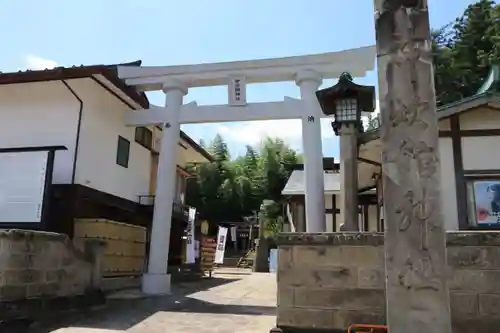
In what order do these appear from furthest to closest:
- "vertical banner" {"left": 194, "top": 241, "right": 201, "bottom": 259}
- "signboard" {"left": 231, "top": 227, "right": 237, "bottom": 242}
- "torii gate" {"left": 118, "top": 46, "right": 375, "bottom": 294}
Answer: "signboard" {"left": 231, "top": 227, "right": 237, "bottom": 242}
"vertical banner" {"left": 194, "top": 241, "right": 201, "bottom": 259}
"torii gate" {"left": 118, "top": 46, "right": 375, "bottom": 294}

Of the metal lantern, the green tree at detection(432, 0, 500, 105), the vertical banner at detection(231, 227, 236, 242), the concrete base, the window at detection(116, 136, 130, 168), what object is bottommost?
the concrete base

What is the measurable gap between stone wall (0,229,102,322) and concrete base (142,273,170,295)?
221 centimetres

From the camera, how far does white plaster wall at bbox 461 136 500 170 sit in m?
8.45

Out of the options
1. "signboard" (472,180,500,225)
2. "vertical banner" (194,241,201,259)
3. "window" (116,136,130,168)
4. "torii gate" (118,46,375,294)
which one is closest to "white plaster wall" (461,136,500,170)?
"signboard" (472,180,500,225)

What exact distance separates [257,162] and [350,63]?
3003 cm

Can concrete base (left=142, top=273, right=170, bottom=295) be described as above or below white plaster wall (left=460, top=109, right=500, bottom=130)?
below

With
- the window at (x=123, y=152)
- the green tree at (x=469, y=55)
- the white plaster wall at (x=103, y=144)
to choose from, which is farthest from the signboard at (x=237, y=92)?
the green tree at (x=469, y=55)

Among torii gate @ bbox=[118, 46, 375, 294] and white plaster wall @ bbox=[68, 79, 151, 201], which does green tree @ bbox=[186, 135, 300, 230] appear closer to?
white plaster wall @ bbox=[68, 79, 151, 201]

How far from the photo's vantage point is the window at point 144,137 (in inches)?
587

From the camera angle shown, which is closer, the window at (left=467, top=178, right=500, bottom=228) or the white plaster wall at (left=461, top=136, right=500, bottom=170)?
the window at (left=467, top=178, right=500, bottom=228)

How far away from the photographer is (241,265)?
3145 centimetres

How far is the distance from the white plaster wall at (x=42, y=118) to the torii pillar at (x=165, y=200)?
7.74ft

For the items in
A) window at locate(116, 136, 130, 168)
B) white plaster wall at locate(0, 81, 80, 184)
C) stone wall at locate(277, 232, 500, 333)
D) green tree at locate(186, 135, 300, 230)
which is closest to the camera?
stone wall at locate(277, 232, 500, 333)

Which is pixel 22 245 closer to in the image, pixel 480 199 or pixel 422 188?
pixel 422 188
